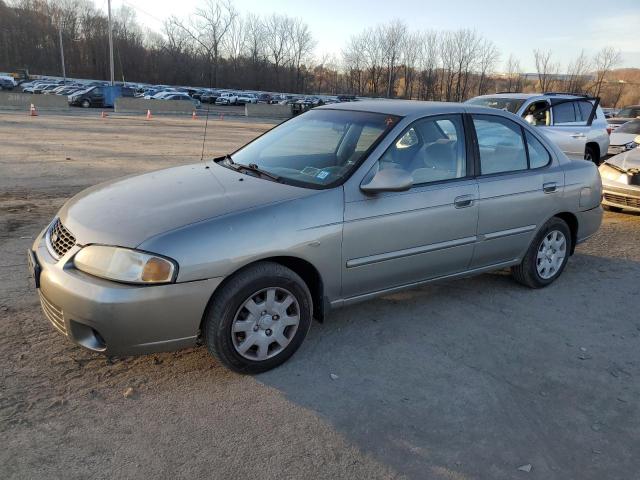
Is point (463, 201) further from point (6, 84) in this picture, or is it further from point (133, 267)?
point (6, 84)

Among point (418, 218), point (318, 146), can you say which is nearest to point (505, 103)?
point (318, 146)

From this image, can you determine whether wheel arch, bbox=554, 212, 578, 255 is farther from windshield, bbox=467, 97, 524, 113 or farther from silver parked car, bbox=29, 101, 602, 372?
windshield, bbox=467, 97, 524, 113

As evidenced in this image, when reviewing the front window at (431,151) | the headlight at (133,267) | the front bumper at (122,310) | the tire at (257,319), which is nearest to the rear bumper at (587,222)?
the front window at (431,151)

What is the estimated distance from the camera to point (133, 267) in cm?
284

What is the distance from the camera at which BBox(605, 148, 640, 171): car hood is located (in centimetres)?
777

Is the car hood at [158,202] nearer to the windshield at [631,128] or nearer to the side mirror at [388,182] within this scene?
the side mirror at [388,182]

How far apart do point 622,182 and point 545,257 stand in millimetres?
3860

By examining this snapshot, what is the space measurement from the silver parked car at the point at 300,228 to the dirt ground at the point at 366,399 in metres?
0.32

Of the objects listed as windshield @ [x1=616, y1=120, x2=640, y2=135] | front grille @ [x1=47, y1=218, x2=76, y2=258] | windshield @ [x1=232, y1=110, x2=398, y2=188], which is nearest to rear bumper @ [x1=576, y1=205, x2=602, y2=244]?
windshield @ [x1=232, y1=110, x2=398, y2=188]

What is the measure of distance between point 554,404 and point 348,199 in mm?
1782

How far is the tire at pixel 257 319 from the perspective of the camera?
3.05 m

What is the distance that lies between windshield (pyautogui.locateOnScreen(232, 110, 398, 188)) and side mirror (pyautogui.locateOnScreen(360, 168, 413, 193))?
0.19 m

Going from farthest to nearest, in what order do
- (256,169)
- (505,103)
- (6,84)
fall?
(6,84)
(505,103)
(256,169)

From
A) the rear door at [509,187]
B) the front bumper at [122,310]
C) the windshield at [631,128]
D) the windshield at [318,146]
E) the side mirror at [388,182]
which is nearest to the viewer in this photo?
the front bumper at [122,310]
